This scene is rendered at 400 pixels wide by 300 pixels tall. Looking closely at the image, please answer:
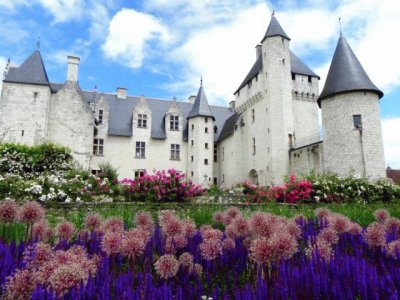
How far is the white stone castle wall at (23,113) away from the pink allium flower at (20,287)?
2937 centimetres

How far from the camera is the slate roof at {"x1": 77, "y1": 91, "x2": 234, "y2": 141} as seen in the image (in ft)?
116

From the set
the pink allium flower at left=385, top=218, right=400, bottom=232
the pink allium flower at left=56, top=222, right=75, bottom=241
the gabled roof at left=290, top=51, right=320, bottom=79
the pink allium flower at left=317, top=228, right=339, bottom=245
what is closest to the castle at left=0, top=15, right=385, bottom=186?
the gabled roof at left=290, top=51, right=320, bottom=79

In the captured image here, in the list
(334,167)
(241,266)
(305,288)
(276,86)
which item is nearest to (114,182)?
(241,266)

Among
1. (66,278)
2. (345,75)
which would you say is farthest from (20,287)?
(345,75)

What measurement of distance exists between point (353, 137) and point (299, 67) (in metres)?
13.5

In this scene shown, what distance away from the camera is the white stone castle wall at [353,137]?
78.2 feet

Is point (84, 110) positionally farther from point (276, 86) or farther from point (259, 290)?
point (259, 290)

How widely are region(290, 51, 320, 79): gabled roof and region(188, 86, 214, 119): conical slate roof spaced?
10146mm

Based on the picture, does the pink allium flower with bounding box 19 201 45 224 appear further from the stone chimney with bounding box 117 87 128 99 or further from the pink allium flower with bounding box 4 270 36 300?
the stone chimney with bounding box 117 87 128 99

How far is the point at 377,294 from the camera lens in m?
1.16

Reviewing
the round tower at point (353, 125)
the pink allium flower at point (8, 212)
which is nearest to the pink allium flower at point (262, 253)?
the pink allium flower at point (8, 212)

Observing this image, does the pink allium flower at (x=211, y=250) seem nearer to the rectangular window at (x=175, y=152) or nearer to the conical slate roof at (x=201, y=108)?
the rectangular window at (x=175, y=152)

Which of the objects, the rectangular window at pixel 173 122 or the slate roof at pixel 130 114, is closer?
the slate roof at pixel 130 114

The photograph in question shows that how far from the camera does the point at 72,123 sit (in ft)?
97.0
